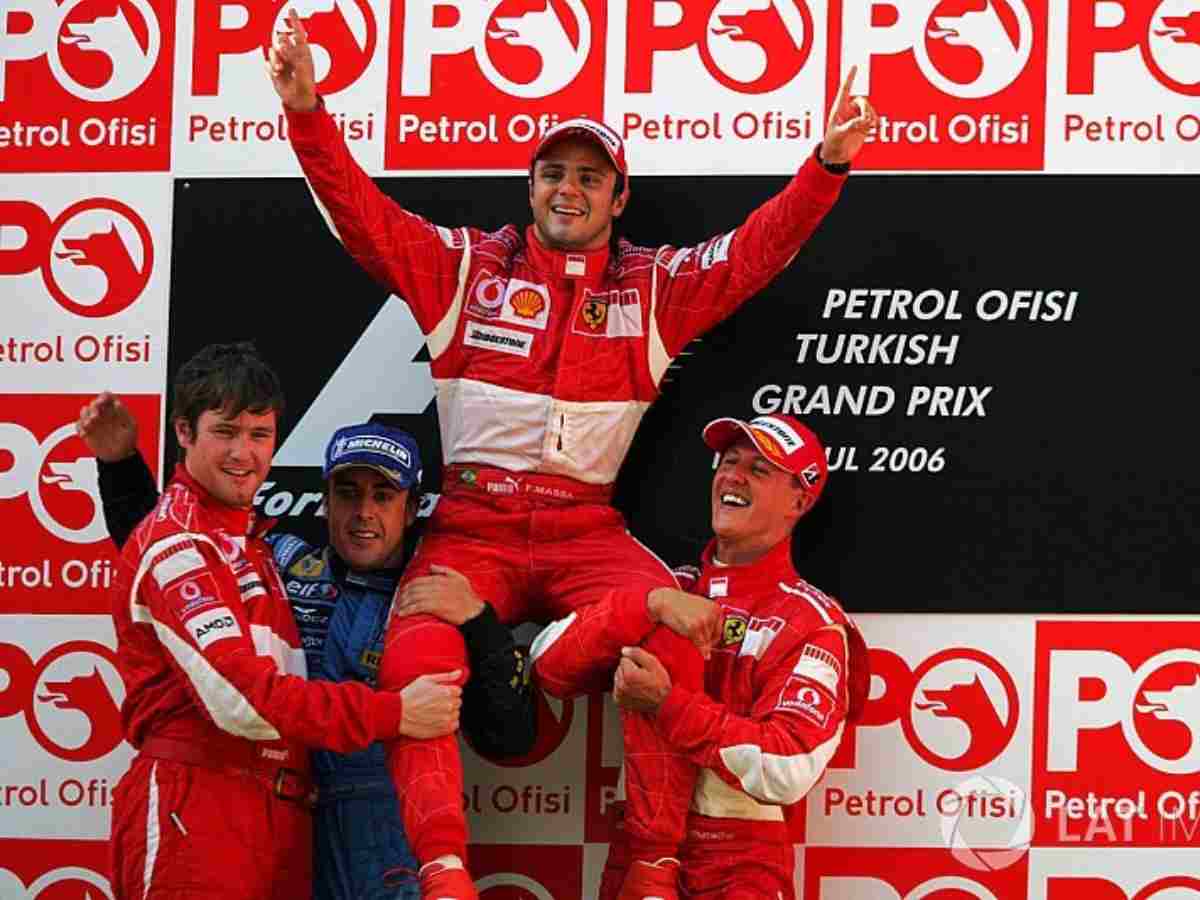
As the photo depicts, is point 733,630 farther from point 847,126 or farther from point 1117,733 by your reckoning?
point 847,126

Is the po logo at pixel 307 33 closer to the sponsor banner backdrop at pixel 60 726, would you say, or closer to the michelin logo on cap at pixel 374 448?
the michelin logo on cap at pixel 374 448

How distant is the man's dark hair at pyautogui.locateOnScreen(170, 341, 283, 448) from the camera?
13.6 ft

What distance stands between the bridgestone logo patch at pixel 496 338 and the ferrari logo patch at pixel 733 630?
2.41 ft

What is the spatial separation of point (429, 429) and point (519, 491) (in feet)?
1.53

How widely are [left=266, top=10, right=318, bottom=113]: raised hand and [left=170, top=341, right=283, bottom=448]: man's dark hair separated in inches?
20.8

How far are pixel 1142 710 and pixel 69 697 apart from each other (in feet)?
7.99

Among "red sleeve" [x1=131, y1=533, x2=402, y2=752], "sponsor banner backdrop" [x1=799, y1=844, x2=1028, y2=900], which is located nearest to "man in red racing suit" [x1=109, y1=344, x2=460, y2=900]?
"red sleeve" [x1=131, y1=533, x2=402, y2=752]

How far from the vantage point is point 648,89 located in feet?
16.1

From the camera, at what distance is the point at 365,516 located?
4438mm

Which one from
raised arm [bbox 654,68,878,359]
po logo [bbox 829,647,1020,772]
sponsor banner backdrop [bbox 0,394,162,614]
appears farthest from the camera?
sponsor banner backdrop [bbox 0,394,162,614]

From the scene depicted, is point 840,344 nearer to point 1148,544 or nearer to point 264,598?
point 1148,544

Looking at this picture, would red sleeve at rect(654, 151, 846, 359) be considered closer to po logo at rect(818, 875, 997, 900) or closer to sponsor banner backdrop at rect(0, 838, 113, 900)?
po logo at rect(818, 875, 997, 900)

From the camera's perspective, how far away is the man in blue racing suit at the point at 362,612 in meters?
4.24

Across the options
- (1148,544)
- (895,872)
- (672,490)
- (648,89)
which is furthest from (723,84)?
(895,872)
